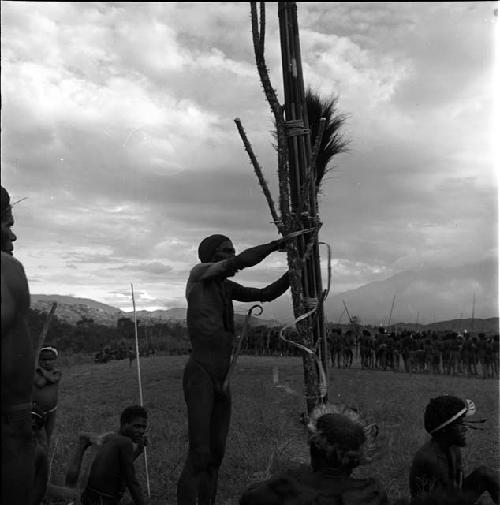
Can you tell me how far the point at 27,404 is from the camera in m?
3.18

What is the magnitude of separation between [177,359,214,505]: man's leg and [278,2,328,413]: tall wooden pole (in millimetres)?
820

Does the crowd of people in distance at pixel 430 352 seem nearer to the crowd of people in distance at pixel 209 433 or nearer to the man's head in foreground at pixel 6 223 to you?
the crowd of people in distance at pixel 209 433

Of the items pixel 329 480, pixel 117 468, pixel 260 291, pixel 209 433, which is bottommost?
pixel 117 468

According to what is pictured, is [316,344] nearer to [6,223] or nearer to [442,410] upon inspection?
Result: [442,410]

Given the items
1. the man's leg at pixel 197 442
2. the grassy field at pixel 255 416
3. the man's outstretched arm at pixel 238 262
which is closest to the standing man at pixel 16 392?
the man's leg at pixel 197 442

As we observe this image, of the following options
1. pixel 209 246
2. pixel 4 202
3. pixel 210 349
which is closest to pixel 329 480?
pixel 210 349

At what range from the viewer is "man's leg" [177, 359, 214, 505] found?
477 cm

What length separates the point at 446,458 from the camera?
14.5 ft

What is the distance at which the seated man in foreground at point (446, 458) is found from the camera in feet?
14.2

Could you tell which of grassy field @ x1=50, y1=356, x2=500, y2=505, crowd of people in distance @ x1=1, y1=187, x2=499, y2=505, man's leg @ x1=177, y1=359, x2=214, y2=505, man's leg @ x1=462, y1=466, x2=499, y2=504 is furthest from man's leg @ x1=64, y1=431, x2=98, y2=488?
man's leg @ x1=462, y1=466, x2=499, y2=504

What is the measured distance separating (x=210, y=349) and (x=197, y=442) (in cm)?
70

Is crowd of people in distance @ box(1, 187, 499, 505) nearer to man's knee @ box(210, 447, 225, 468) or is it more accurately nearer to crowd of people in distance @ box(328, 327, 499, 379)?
man's knee @ box(210, 447, 225, 468)

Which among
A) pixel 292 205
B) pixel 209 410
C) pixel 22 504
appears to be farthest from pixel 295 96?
pixel 22 504

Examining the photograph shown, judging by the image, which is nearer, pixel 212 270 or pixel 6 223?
pixel 6 223
